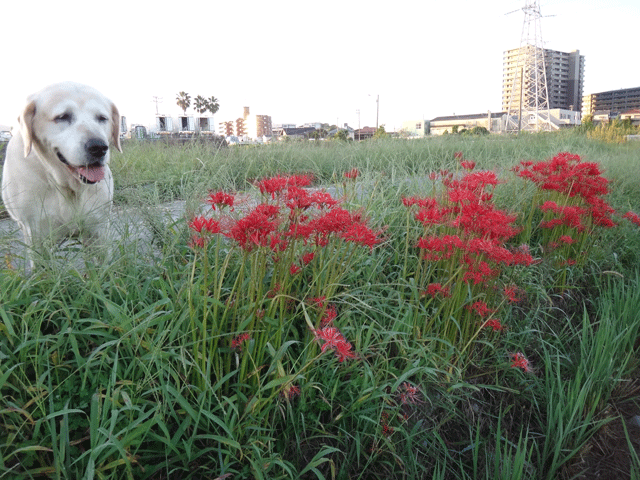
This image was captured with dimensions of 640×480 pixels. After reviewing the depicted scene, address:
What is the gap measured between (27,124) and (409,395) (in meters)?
2.32

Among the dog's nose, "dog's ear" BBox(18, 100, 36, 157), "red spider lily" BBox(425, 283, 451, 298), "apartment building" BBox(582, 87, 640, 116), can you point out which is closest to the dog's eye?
"dog's ear" BBox(18, 100, 36, 157)

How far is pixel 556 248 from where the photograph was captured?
2.70m

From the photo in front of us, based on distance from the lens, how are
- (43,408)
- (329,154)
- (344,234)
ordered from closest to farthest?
(43,408), (344,234), (329,154)

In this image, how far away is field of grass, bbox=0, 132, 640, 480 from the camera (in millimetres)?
1149

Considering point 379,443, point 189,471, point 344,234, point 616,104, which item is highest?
point 616,104

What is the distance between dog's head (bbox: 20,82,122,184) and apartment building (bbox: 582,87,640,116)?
96.5 m

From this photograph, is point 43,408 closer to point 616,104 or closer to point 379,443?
point 379,443

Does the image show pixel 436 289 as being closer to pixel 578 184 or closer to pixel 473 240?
pixel 473 240

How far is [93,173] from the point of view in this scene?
2.20m

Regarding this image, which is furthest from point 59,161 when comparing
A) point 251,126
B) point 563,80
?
point 251,126

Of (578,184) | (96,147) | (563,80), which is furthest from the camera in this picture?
(563,80)

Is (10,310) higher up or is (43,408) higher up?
(10,310)

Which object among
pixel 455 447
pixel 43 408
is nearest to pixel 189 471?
pixel 43 408

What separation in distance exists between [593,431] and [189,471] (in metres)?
1.54
